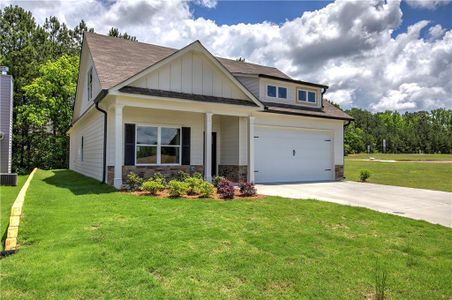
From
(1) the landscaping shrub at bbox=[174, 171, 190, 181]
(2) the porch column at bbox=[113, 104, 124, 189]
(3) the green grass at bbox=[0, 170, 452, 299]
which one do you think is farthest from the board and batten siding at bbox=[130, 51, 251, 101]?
(3) the green grass at bbox=[0, 170, 452, 299]

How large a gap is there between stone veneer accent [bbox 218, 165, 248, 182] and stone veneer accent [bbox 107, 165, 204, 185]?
5.21 ft

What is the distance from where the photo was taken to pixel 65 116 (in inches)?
1009

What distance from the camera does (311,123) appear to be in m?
15.9

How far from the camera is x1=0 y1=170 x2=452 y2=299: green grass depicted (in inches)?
144

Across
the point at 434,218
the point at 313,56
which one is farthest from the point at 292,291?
the point at 313,56

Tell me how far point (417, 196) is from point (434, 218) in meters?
3.54

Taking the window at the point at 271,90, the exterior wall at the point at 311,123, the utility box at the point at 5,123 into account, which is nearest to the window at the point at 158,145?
the exterior wall at the point at 311,123

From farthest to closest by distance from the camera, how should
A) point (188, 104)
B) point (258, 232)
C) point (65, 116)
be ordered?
point (65, 116) < point (188, 104) < point (258, 232)

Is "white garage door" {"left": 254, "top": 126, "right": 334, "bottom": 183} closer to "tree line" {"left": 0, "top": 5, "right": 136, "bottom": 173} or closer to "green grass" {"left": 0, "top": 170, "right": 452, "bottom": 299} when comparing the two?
"green grass" {"left": 0, "top": 170, "right": 452, "bottom": 299}

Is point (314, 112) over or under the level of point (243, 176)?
over

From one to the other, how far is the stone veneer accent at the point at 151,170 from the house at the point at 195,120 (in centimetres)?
4

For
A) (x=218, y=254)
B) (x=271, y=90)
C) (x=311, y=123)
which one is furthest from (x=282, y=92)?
(x=218, y=254)

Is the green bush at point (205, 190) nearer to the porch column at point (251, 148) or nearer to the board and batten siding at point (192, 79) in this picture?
the board and batten siding at point (192, 79)

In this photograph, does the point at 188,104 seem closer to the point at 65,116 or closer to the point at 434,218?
the point at 434,218
